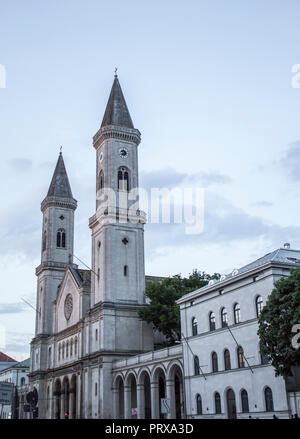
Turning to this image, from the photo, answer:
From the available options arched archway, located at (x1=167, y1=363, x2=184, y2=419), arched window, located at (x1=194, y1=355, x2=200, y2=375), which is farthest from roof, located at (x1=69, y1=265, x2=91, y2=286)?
arched window, located at (x1=194, y1=355, x2=200, y2=375)

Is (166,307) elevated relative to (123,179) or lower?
lower

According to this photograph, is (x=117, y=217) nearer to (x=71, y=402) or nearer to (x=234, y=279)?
(x=71, y=402)

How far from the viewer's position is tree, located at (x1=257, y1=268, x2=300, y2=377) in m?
34.5

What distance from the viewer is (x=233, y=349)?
43.8 meters

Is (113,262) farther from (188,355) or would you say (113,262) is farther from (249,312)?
(249,312)

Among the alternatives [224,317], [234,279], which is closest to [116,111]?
[234,279]

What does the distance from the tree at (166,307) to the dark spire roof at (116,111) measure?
24.1 m

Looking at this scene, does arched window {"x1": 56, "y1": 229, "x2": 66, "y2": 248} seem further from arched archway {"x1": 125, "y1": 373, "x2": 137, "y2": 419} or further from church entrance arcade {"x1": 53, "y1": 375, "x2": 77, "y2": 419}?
arched archway {"x1": 125, "y1": 373, "x2": 137, "y2": 419}

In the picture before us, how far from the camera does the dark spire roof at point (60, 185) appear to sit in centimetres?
9880

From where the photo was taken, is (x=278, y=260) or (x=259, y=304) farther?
(x=278, y=260)

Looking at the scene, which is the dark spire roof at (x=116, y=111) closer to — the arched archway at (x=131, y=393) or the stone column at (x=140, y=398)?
the arched archway at (x=131, y=393)

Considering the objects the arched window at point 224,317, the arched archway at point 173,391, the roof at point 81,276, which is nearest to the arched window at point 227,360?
the arched window at point 224,317

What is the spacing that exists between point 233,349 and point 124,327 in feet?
81.4
